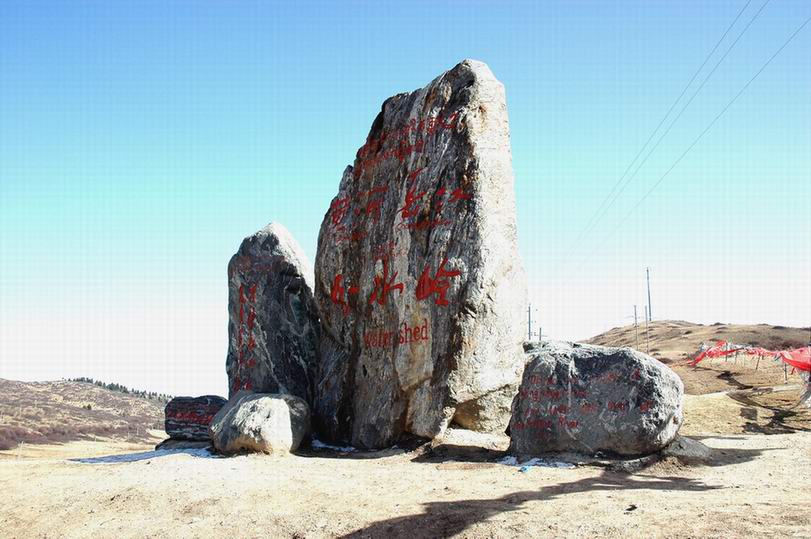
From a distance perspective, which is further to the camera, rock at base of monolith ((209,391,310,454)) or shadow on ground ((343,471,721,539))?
rock at base of monolith ((209,391,310,454))

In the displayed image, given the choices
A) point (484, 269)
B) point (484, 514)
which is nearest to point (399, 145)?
point (484, 269)

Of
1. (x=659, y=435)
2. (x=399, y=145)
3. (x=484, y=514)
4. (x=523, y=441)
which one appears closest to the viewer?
(x=484, y=514)

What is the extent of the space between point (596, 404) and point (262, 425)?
5451 mm

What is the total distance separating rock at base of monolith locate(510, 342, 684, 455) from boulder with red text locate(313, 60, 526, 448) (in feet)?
3.97

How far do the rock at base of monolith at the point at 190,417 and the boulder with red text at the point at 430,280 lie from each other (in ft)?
8.61

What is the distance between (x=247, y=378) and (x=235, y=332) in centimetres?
114

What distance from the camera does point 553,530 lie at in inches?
271

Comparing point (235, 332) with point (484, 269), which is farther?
point (235, 332)

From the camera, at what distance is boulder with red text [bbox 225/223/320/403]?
15469 mm

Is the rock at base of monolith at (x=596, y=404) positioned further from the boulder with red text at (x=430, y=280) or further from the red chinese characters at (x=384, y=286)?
the red chinese characters at (x=384, y=286)

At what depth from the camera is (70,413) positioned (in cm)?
3884

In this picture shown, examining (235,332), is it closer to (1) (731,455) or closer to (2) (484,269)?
(2) (484,269)

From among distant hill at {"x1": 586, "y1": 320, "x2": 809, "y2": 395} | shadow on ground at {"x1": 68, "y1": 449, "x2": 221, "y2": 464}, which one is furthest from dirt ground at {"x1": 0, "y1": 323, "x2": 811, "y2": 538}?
distant hill at {"x1": 586, "y1": 320, "x2": 809, "y2": 395}

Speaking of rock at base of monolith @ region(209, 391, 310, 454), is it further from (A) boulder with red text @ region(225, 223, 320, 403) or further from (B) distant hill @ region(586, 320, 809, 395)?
(B) distant hill @ region(586, 320, 809, 395)
